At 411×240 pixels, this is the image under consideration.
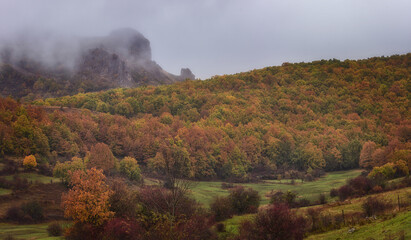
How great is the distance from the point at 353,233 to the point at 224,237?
19.3 m

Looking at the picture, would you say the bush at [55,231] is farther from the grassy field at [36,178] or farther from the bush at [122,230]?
the grassy field at [36,178]

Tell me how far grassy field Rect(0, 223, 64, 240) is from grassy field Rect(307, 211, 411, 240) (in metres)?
36.0

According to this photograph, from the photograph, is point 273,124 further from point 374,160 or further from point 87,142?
point 87,142

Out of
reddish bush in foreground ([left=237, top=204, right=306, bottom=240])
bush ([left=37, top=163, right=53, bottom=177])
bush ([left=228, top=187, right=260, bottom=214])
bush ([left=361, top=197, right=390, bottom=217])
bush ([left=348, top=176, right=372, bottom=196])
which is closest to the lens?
reddish bush in foreground ([left=237, top=204, right=306, bottom=240])

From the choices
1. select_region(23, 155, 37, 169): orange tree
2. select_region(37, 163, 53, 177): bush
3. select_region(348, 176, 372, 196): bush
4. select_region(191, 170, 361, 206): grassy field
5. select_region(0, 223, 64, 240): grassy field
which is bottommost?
select_region(191, 170, 361, 206): grassy field

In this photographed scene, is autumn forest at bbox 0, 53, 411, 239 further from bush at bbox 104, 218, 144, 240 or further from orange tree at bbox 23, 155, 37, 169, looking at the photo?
orange tree at bbox 23, 155, 37, 169

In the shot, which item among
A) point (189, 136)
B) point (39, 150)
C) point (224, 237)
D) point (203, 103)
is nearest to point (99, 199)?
point (224, 237)

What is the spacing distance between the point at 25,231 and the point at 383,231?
160ft

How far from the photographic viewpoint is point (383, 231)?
74.8 feet

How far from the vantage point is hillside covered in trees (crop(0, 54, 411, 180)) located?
340 ft

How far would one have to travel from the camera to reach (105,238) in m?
37.8

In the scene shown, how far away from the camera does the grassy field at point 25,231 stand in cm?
4594

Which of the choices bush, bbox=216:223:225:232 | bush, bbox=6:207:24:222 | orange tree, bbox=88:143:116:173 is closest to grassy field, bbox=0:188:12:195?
bush, bbox=6:207:24:222

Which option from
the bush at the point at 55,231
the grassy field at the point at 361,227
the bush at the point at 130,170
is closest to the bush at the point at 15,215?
the bush at the point at 55,231
